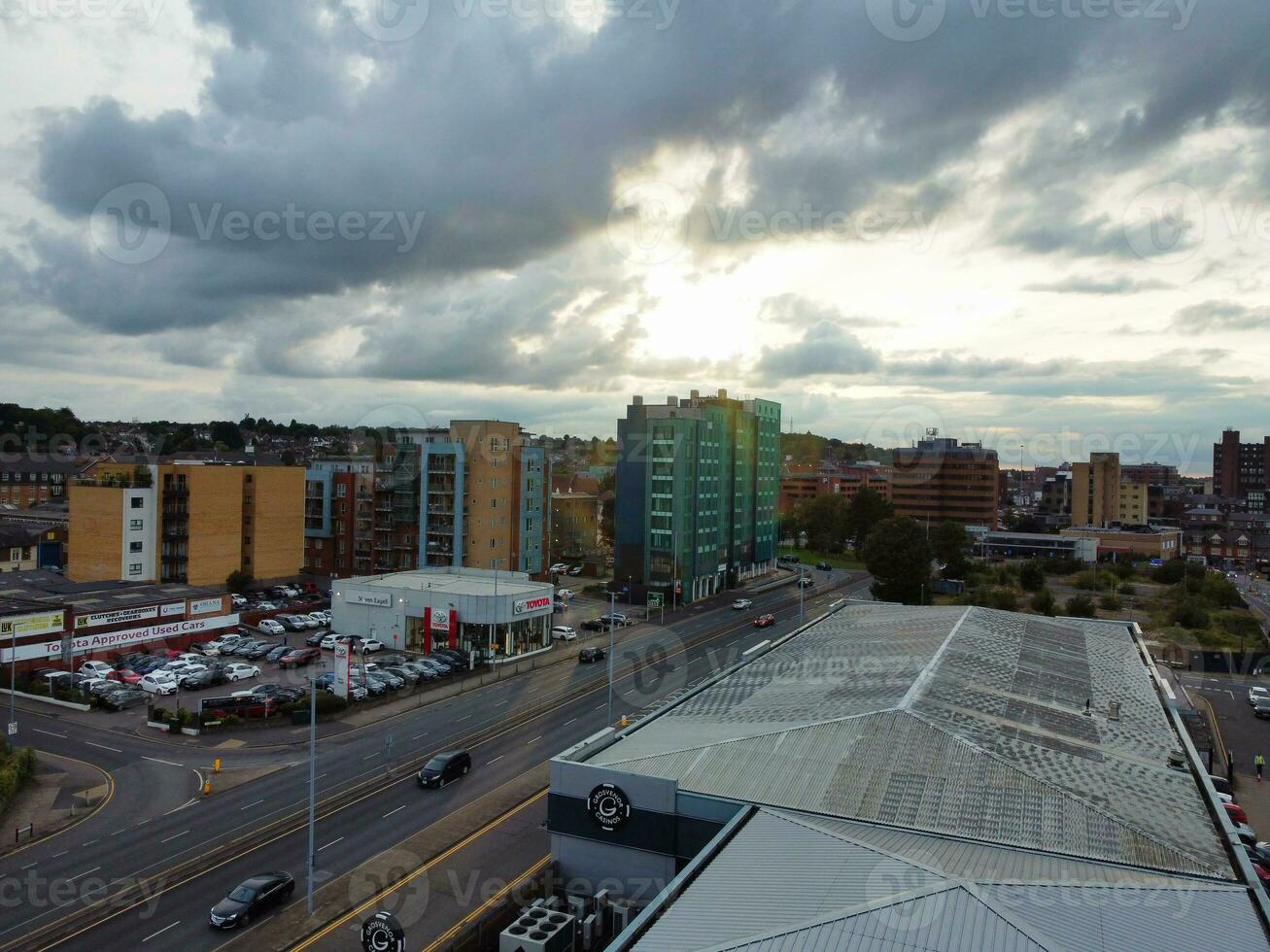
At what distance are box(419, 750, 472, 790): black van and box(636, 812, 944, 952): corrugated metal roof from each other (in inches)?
476

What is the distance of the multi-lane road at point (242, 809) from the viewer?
1633cm

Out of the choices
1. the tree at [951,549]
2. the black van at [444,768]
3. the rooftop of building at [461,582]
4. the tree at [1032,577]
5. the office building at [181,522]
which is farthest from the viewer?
the tree at [951,549]

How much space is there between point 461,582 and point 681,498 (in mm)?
18542

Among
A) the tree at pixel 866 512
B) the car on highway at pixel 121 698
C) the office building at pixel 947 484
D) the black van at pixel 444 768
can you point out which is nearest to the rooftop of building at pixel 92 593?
the car on highway at pixel 121 698

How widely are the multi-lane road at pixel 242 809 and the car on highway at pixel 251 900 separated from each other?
312mm

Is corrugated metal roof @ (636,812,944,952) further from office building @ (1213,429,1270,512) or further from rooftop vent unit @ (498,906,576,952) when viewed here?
office building @ (1213,429,1270,512)

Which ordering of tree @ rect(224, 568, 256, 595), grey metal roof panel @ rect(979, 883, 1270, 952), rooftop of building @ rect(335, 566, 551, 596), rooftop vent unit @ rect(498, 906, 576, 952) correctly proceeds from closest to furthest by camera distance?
1. grey metal roof panel @ rect(979, 883, 1270, 952)
2. rooftop vent unit @ rect(498, 906, 576, 952)
3. rooftop of building @ rect(335, 566, 551, 596)
4. tree @ rect(224, 568, 256, 595)

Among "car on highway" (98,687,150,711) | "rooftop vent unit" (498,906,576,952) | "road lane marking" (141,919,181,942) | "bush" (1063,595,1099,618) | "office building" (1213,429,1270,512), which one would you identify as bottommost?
"road lane marking" (141,919,181,942)

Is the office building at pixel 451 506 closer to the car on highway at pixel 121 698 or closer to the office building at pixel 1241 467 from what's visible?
the car on highway at pixel 121 698

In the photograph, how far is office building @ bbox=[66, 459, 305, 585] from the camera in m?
47.6

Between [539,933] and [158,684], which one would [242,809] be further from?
[158,684]

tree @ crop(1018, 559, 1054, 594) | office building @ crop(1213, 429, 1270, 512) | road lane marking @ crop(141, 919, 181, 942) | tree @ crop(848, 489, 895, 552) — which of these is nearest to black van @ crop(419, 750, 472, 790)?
road lane marking @ crop(141, 919, 181, 942)

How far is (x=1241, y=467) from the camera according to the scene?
153m

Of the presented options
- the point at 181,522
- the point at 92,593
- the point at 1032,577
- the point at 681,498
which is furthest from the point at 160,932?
the point at 1032,577
